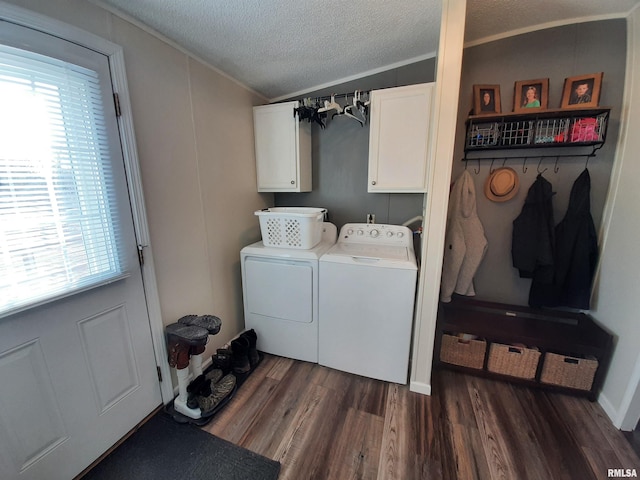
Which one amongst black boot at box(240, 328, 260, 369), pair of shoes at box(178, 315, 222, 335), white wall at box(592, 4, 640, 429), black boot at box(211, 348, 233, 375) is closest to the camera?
white wall at box(592, 4, 640, 429)

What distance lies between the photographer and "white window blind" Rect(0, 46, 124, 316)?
3.01 ft

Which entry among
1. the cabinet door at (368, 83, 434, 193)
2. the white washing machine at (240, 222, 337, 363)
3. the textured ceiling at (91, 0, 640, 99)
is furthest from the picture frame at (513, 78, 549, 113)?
the white washing machine at (240, 222, 337, 363)

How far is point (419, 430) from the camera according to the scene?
1470mm

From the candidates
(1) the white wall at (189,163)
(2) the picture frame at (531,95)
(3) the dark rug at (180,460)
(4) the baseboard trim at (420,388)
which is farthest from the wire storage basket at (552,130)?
(3) the dark rug at (180,460)

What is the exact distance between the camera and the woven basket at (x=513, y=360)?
66.6 inches

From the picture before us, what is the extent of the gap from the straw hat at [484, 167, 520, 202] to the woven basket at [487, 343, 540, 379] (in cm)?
111

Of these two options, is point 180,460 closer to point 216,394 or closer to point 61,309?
point 216,394

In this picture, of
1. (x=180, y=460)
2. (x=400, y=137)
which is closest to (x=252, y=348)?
(x=180, y=460)

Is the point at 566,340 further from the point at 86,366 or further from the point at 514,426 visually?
the point at 86,366

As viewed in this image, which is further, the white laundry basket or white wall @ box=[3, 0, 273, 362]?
the white laundry basket

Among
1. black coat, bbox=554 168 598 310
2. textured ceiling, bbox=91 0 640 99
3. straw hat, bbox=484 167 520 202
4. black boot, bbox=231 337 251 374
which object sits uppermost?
textured ceiling, bbox=91 0 640 99

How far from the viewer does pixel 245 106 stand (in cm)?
212

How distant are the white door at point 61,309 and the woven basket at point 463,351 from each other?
6.85ft

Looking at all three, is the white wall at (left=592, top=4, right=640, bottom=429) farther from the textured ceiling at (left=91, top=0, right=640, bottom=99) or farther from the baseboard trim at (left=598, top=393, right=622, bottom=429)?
the textured ceiling at (left=91, top=0, right=640, bottom=99)
